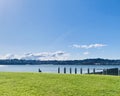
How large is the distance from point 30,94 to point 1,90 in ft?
7.98

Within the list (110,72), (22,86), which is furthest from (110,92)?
(110,72)

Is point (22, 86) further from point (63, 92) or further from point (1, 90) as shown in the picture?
point (63, 92)

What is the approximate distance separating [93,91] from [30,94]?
4301 mm

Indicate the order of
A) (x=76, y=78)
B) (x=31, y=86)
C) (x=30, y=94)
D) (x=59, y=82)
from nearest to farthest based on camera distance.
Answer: (x=30, y=94) < (x=31, y=86) < (x=59, y=82) < (x=76, y=78)

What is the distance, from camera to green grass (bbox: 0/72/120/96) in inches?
820

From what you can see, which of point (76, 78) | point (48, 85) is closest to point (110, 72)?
point (76, 78)

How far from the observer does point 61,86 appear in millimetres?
22625

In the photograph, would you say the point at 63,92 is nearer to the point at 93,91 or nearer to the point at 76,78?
the point at 93,91

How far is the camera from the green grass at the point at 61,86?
820 inches

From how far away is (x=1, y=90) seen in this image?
2170cm

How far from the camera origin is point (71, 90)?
70.4 feet

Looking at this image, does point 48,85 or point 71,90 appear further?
point 48,85

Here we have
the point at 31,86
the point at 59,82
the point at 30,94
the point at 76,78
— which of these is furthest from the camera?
the point at 76,78

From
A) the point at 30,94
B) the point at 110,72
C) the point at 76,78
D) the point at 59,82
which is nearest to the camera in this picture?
the point at 30,94
